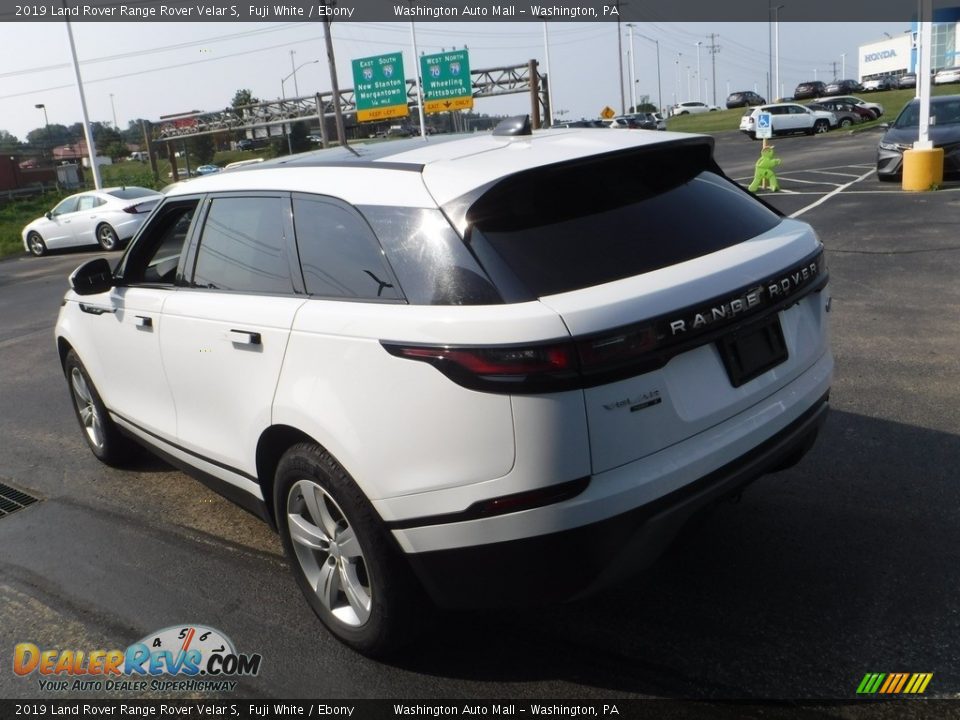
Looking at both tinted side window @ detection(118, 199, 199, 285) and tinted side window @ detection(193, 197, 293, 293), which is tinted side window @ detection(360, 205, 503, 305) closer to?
tinted side window @ detection(193, 197, 293, 293)

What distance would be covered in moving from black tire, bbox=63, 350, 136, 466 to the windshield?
56.0ft

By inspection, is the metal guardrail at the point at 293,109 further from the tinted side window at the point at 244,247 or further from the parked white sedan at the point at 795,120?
the tinted side window at the point at 244,247

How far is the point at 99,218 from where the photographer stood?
69.6ft

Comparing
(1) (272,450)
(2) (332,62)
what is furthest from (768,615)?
(2) (332,62)

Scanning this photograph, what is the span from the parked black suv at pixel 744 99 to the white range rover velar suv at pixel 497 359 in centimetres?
7696

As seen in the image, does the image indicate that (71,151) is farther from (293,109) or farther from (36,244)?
(36,244)

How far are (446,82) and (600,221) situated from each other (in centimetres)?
4364

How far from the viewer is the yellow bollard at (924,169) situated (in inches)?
620

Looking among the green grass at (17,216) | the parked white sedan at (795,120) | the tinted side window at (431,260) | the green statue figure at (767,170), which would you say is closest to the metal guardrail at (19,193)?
the green grass at (17,216)

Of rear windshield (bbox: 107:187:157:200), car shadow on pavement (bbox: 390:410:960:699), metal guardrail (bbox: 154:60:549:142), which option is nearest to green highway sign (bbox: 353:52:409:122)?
metal guardrail (bbox: 154:60:549:142)

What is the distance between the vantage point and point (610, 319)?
256 cm

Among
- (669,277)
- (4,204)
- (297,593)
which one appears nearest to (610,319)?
(669,277)

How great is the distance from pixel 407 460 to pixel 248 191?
1673 millimetres

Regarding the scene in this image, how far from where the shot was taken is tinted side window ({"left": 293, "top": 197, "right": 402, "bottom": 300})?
2967mm
